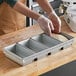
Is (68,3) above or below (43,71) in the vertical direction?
above

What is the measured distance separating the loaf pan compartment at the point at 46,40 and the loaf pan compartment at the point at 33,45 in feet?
0.19

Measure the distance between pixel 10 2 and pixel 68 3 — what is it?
0.62 meters

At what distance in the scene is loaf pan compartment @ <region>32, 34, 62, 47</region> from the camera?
1.53 meters

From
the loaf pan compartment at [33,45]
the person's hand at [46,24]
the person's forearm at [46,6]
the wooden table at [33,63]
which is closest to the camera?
→ the wooden table at [33,63]

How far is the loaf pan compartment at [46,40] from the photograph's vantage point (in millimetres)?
1532

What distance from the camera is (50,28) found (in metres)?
1.62

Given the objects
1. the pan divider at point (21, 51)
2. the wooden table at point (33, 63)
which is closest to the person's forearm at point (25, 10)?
the wooden table at point (33, 63)

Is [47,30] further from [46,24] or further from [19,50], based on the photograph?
[19,50]

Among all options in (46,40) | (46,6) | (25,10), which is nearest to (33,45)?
(46,40)

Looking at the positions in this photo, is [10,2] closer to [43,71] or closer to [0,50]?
[0,50]

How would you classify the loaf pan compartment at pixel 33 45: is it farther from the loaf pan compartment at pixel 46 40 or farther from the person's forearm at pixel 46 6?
the person's forearm at pixel 46 6

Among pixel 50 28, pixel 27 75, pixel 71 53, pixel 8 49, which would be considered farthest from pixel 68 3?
pixel 27 75

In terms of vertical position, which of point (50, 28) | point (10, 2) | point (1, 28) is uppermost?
point (10, 2)

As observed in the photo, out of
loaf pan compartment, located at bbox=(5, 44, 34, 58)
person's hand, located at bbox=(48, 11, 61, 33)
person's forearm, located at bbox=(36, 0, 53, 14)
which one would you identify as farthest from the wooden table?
person's forearm, located at bbox=(36, 0, 53, 14)
